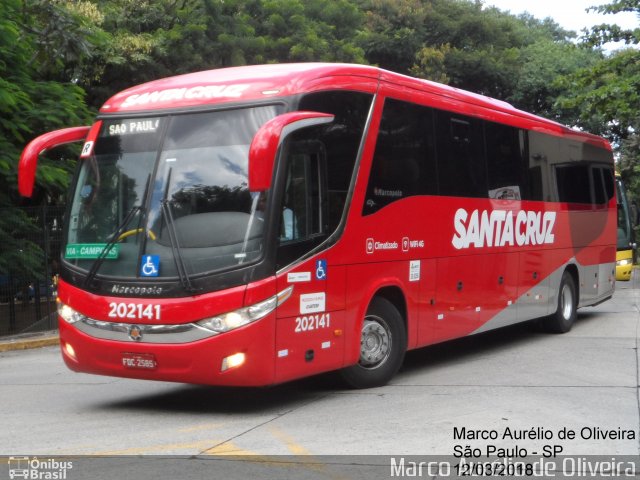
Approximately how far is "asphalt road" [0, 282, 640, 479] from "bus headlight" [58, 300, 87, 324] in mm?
924

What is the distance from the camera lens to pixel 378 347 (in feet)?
34.3

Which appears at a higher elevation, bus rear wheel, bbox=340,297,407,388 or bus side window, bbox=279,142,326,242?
bus side window, bbox=279,142,326,242

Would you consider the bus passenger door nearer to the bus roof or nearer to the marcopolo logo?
the bus roof

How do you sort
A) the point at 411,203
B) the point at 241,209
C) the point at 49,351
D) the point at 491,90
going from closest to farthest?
1. the point at 241,209
2. the point at 411,203
3. the point at 49,351
4. the point at 491,90

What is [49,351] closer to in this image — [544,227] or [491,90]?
[544,227]

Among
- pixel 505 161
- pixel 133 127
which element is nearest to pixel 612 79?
pixel 505 161

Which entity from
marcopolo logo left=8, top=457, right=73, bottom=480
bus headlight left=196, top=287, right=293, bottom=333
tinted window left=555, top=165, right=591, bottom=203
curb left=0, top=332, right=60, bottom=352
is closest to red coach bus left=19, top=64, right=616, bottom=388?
bus headlight left=196, top=287, right=293, bottom=333

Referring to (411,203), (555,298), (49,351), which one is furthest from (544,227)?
(49,351)

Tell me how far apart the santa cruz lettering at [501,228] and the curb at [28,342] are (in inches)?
335

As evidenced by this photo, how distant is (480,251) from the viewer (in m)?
12.7

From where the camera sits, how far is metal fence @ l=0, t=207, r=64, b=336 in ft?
59.0

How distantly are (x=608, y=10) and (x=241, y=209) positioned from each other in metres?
22.9

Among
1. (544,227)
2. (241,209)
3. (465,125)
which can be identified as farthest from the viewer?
(544,227)

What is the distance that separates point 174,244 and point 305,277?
1315 millimetres
